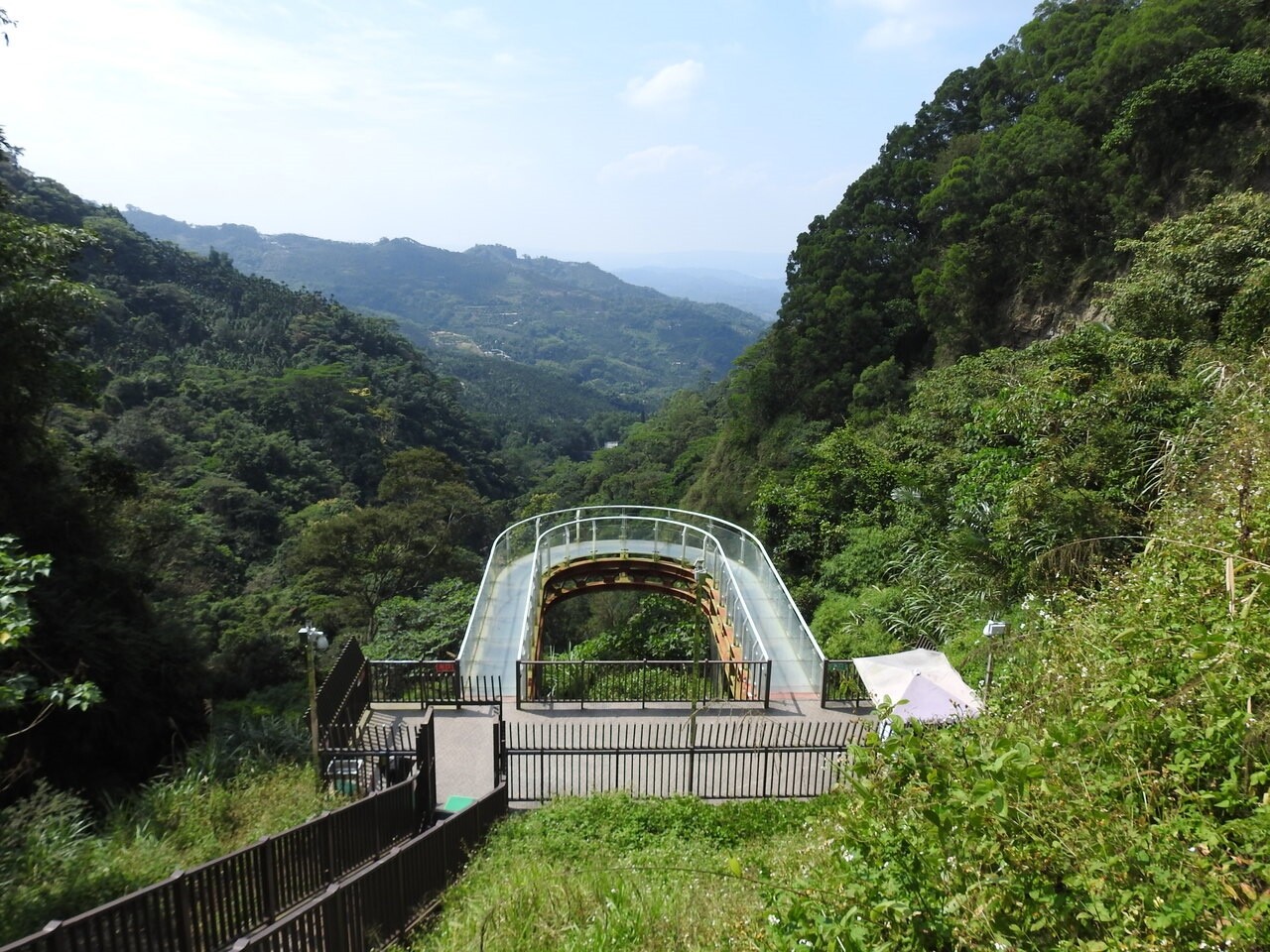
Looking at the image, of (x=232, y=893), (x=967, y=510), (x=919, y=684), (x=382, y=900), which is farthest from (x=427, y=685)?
(x=967, y=510)

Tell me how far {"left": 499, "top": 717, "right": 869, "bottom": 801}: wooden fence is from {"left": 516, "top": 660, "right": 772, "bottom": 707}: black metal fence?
1.20 metres

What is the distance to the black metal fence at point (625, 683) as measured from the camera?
1062cm

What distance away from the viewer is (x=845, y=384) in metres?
29.3

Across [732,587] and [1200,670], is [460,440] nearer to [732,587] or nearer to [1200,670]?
[732,587]

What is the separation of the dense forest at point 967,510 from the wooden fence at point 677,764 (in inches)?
98.6

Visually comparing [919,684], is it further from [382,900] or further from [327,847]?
[327,847]

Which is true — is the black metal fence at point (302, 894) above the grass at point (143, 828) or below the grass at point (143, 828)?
above

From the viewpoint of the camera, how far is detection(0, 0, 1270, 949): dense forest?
127 inches

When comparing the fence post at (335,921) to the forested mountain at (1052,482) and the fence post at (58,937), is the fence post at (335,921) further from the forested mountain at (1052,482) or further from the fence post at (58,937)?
the forested mountain at (1052,482)

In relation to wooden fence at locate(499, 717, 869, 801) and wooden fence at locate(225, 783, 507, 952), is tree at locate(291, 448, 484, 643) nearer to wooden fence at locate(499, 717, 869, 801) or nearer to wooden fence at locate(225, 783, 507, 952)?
wooden fence at locate(499, 717, 869, 801)

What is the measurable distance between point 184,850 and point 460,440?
5952cm

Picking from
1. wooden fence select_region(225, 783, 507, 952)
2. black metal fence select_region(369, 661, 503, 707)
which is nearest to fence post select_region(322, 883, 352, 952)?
wooden fence select_region(225, 783, 507, 952)

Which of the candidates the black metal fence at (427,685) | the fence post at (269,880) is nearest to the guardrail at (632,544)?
the black metal fence at (427,685)

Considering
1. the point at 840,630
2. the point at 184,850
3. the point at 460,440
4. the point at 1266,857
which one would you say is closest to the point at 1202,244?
the point at 840,630
